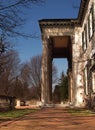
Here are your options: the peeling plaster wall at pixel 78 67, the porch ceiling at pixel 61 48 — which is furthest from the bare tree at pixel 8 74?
the peeling plaster wall at pixel 78 67

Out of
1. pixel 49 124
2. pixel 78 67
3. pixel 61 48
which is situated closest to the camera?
pixel 49 124

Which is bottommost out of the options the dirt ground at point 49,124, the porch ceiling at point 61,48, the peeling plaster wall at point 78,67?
the dirt ground at point 49,124

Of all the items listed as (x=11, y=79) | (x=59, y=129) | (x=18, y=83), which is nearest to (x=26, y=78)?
(x=18, y=83)

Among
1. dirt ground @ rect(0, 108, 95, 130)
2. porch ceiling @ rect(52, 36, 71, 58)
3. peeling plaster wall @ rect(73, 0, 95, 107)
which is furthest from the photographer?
porch ceiling @ rect(52, 36, 71, 58)

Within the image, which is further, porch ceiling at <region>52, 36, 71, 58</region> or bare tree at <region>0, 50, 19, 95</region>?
bare tree at <region>0, 50, 19, 95</region>

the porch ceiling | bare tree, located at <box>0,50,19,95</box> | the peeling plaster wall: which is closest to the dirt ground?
the peeling plaster wall

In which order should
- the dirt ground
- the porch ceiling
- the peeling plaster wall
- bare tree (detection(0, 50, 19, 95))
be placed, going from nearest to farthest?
the dirt ground → the peeling plaster wall → the porch ceiling → bare tree (detection(0, 50, 19, 95))

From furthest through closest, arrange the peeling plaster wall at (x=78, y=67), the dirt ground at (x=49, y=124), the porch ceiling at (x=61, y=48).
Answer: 1. the porch ceiling at (x=61, y=48)
2. the peeling plaster wall at (x=78, y=67)
3. the dirt ground at (x=49, y=124)

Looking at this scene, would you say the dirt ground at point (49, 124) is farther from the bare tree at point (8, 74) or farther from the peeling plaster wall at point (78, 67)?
the bare tree at point (8, 74)

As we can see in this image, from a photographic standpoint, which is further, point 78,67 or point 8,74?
point 8,74

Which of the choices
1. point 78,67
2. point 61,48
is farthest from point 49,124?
point 61,48

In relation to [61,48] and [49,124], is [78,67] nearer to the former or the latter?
[61,48]

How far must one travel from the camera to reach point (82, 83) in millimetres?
40000

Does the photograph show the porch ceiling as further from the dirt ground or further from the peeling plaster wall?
the dirt ground
